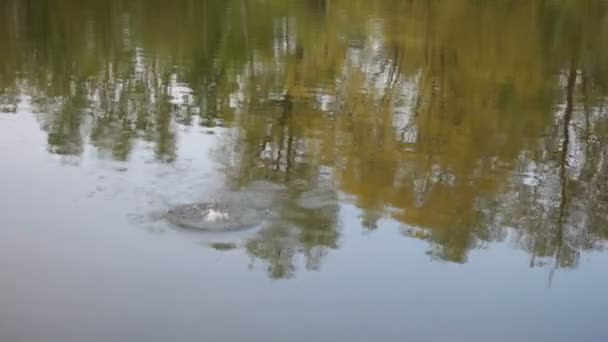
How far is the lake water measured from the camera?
18.6 feet

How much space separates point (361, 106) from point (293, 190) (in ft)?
11.9

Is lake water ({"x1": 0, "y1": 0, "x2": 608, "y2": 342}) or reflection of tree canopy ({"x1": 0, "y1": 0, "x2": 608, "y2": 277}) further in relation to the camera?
reflection of tree canopy ({"x1": 0, "y1": 0, "x2": 608, "y2": 277})

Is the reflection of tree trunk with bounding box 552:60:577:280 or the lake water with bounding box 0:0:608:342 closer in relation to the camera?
the lake water with bounding box 0:0:608:342

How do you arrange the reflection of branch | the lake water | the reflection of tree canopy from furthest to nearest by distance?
the reflection of tree canopy → the reflection of branch → the lake water

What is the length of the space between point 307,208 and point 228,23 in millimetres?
12365

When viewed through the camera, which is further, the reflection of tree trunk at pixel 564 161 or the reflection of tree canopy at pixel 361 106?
the reflection of tree canopy at pixel 361 106

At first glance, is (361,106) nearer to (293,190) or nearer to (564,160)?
(564,160)

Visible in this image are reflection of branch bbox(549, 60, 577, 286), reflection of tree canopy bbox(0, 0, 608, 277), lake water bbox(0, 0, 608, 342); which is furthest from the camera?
reflection of tree canopy bbox(0, 0, 608, 277)

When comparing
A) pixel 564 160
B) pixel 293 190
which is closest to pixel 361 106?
pixel 564 160

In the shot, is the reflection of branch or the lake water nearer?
the lake water

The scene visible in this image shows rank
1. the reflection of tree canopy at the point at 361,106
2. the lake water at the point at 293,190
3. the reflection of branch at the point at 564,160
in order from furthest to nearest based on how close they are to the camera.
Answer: the reflection of tree canopy at the point at 361,106
the reflection of branch at the point at 564,160
the lake water at the point at 293,190

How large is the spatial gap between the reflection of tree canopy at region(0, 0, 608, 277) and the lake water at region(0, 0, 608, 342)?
37 millimetres

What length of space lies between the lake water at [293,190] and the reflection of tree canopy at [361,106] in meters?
0.04

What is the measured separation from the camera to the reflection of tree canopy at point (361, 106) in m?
7.49
